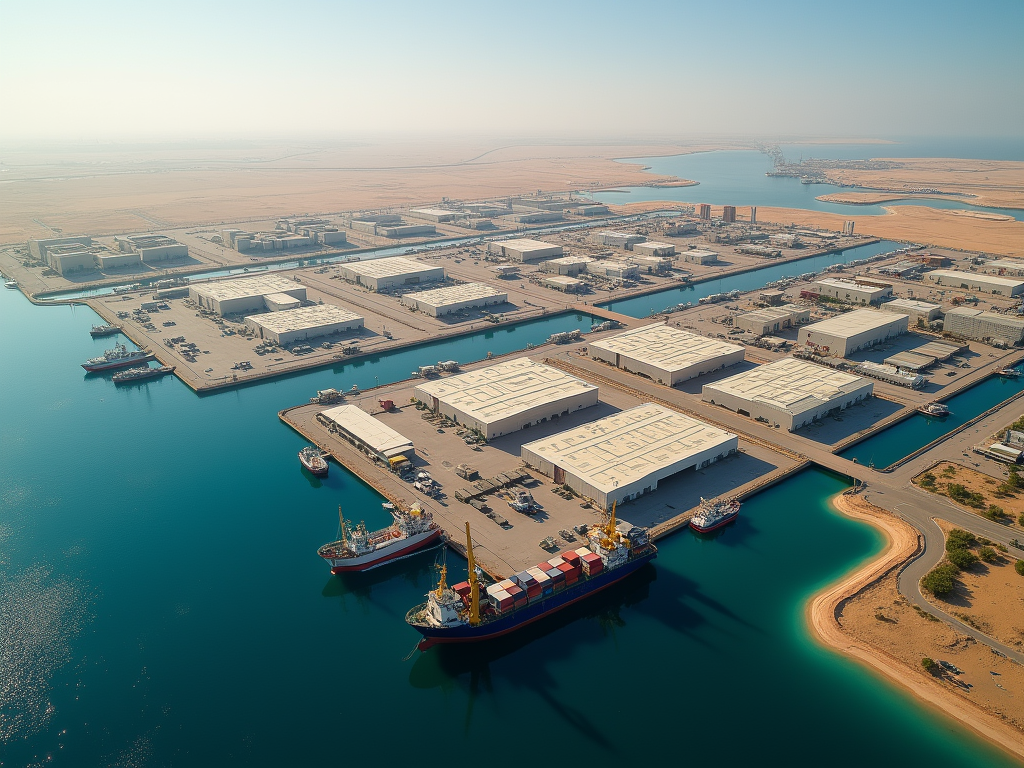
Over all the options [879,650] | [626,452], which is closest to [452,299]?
[626,452]

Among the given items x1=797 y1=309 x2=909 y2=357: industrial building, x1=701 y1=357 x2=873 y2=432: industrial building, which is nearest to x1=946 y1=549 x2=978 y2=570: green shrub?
x1=701 y1=357 x2=873 y2=432: industrial building

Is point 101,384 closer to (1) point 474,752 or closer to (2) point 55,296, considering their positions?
(2) point 55,296

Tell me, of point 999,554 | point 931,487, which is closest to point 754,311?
point 931,487

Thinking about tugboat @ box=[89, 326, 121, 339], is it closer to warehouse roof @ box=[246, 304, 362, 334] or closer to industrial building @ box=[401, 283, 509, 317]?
warehouse roof @ box=[246, 304, 362, 334]

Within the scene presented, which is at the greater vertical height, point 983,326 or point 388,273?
point 388,273

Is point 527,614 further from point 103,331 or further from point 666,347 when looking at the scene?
point 103,331

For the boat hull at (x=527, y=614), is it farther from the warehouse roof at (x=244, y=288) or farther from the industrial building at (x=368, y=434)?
the warehouse roof at (x=244, y=288)
